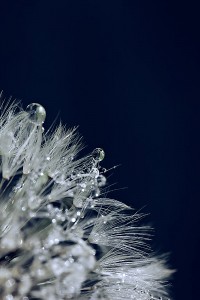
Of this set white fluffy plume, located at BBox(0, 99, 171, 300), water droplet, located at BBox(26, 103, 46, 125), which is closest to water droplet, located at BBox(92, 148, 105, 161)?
white fluffy plume, located at BBox(0, 99, 171, 300)

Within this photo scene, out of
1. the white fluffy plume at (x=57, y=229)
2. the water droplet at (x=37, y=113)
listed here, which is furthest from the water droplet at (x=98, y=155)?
the water droplet at (x=37, y=113)

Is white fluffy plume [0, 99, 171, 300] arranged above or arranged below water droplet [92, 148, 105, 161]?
below

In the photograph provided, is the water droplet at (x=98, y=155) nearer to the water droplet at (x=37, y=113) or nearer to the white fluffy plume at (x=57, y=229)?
the white fluffy plume at (x=57, y=229)

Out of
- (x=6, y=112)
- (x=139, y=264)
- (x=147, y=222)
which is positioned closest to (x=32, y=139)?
(x=6, y=112)

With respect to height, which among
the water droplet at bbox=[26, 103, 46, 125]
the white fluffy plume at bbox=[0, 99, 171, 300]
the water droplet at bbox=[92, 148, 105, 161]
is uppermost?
the water droplet at bbox=[26, 103, 46, 125]

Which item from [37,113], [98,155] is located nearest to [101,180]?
[98,155]

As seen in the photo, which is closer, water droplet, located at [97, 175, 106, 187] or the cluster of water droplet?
the cluster of water droplet

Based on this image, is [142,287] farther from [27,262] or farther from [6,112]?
[6,112]

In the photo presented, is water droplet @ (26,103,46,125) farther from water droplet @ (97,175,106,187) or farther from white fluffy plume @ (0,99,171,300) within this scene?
water droplet @ (97,175,106,187)
